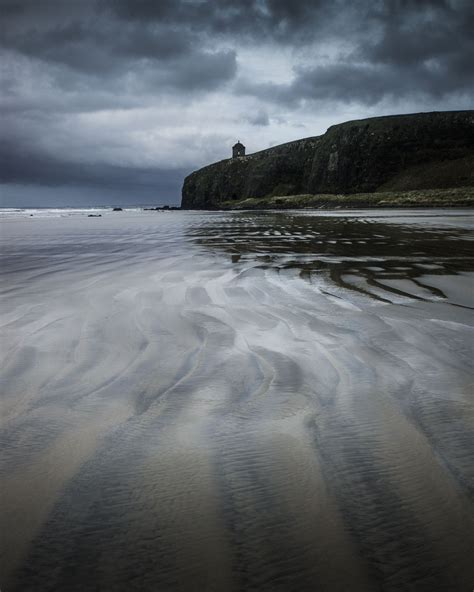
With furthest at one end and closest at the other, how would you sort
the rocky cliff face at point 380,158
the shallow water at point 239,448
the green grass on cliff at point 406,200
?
1. the rocky cliff face at point 380,158
2. the green grass on cliff at point 406,200
3. the shallow water at point 239,448

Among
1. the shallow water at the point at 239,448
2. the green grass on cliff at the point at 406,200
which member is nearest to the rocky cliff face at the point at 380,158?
the green grass on cliff at the point at 406,200

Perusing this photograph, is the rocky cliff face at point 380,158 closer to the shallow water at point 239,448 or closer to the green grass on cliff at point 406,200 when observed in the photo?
the green grass on cliff at point 406,200

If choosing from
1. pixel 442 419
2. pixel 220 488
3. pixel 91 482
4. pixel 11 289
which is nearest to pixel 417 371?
pixel 442 419

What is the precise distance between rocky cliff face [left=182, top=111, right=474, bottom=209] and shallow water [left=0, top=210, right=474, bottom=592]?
272 ft

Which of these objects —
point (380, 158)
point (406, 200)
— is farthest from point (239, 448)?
point (380, 158)

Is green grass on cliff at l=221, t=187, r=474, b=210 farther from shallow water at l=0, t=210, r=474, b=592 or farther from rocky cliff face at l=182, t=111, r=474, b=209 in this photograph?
shallow water at l=0, t=210, r=474, b=592

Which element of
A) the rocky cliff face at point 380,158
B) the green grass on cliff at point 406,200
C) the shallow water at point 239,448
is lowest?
the shallow water at point 239,448

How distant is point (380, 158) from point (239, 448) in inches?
3904

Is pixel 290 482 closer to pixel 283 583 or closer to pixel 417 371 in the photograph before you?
pixel 283 583

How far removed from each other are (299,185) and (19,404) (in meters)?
112

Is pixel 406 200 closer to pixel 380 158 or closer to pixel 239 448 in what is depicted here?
pixel 380 158

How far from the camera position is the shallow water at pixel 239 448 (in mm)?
1092

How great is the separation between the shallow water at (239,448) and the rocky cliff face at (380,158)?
3261 inches

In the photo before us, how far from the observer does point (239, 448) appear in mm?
1635
